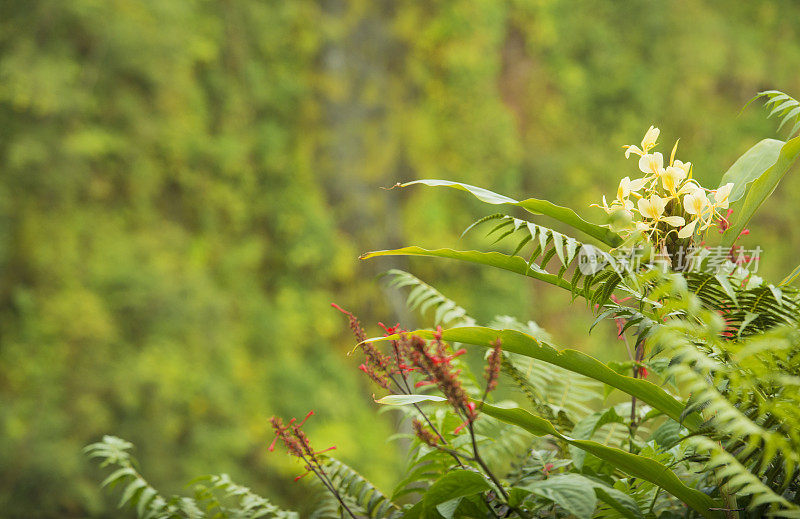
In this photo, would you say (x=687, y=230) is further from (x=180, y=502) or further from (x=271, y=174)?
(x=271, y=174)

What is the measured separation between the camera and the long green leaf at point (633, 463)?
454 mm

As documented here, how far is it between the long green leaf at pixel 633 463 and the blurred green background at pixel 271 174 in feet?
8.07

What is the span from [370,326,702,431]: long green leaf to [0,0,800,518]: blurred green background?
246 cm

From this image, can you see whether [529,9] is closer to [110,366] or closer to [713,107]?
[713,107]

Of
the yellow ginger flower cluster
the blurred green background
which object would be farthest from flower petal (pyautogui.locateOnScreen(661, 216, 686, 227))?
the blurred green background

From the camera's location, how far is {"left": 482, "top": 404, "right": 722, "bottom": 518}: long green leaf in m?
0.45

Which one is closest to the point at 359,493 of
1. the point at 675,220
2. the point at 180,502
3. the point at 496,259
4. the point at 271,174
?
the point at 180,502

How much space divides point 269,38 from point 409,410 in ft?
11.1

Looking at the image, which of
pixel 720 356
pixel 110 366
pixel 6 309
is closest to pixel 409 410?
pixel 720 356

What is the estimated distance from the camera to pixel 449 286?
409 centimetres

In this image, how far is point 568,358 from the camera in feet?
1.60

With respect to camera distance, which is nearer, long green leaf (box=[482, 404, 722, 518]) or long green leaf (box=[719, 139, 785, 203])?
long green leaf (box=[482, 404, 722, 518])

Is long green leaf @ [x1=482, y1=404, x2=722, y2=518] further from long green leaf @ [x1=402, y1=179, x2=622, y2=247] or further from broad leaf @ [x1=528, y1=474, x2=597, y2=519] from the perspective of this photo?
long green leaf @ [x1=402, y1=179, x2=622, y2=247]

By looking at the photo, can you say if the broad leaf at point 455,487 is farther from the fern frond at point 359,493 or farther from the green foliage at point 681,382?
the fern frond at point 359,493
